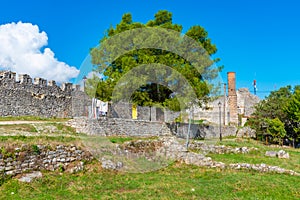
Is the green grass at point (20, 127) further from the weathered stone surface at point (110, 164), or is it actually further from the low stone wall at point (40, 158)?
the weathered stone surface at point (110, 164)

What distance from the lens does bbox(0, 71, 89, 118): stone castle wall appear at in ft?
68.3

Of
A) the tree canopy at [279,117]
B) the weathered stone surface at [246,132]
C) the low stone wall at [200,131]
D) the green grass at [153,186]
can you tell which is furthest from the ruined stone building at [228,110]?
the green grass at [153,186]

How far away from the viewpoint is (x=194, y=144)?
2042cm

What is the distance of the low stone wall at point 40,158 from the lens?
10180 mm

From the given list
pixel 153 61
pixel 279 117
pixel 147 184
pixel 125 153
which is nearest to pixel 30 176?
pixel 147 184

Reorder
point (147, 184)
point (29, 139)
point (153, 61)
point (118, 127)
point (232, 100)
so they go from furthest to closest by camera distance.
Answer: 1. point (232, 100)
2. point (153, 61)
3. point (118, 127)
4. point (29, 139)
5. point (147, 184)

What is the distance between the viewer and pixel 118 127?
19.9 m

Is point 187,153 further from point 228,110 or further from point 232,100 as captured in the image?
point 228,110

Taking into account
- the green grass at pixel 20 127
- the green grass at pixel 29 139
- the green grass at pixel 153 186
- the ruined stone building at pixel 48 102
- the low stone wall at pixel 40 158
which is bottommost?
the green grass at pixel 153 186

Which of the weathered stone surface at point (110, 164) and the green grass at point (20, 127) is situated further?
the green grass at point (20, 127)

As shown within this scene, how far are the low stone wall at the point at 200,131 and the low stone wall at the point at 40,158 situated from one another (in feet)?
41.7

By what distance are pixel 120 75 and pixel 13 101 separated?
7.62 meters

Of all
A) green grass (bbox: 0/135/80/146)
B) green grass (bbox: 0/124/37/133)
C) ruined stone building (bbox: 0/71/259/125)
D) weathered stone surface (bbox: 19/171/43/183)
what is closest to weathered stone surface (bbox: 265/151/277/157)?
ruined stone building (bbox: 0/71/259/125)

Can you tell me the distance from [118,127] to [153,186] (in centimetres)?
947
